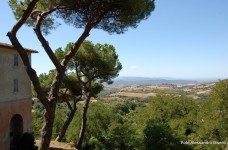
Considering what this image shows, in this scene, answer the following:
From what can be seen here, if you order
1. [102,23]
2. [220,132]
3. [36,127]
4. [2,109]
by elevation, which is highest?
[102,23]

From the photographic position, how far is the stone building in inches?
764

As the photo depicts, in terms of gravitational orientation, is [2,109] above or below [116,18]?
below

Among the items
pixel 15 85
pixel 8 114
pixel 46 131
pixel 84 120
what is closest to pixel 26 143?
pixel 8 114

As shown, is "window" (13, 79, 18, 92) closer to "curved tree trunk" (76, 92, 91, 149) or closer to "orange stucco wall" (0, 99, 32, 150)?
"orange stucco wall" (0, 99, 32, 150)

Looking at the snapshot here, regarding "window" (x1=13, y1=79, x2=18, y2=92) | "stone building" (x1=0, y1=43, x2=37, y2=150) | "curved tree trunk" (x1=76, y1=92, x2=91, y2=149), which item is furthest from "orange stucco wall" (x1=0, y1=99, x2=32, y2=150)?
"curved tree trunk" (x1=76, y1=92, x2=91, y2=149)

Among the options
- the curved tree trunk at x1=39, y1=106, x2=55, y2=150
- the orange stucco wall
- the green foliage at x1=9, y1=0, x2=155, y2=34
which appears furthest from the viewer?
the orange stucco wall

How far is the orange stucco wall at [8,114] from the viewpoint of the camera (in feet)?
63.5

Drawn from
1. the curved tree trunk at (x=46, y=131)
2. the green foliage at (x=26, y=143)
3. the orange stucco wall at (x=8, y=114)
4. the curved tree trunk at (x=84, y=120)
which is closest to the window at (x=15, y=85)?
the orange stucco wall at (x=8, y=114)

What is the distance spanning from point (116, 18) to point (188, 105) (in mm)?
25322

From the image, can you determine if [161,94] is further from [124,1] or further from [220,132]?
[124,1]

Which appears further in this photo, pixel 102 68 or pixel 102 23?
pixel 102 68

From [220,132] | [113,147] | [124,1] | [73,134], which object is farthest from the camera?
[73,134]

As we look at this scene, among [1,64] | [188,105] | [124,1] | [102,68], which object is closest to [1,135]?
[1,64]

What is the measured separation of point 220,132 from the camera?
950 inches
